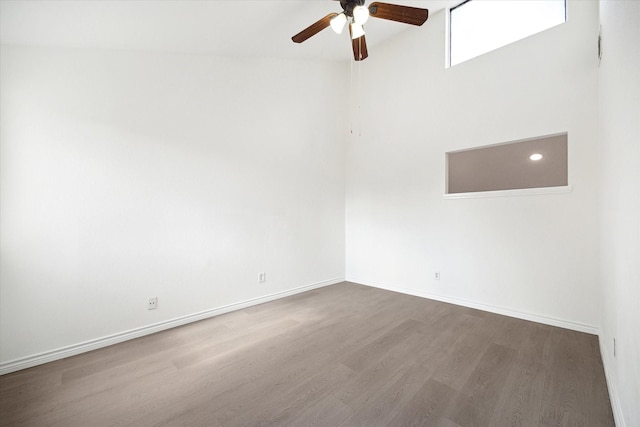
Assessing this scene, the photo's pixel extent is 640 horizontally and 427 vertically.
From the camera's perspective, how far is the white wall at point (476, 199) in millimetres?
2529

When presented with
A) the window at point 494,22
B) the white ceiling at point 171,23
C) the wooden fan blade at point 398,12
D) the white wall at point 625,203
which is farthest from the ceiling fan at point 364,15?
the window at point 494,22

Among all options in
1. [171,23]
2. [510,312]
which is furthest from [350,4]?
[510,312]

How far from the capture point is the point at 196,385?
179 centimetres

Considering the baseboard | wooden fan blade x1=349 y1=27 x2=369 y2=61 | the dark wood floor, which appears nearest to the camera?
the baseboard

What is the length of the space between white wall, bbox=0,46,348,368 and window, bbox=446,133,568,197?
2230 mm

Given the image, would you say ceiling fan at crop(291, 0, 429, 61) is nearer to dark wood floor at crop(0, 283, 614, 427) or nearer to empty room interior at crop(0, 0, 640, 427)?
empty room interior at crop(0, 0, 640, 427)

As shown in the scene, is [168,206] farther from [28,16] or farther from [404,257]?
[404,257]

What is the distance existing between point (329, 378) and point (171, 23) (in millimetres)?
3138

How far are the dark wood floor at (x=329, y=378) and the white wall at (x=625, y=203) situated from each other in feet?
1.41

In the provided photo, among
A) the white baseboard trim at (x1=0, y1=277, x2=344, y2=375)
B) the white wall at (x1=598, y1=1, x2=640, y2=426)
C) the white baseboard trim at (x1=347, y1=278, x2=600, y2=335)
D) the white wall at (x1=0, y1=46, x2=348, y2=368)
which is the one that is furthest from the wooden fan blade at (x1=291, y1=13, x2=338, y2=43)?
the white baseboard trim at (x1=347, y1=278, x2=600, y2=335)

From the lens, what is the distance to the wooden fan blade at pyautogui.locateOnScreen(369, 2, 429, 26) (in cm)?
201

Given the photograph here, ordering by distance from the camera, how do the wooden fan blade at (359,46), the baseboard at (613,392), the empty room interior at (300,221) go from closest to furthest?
the baseboard at (613,392) < the empty room interior at (300,221) < the wooden fan blade at (359,46)

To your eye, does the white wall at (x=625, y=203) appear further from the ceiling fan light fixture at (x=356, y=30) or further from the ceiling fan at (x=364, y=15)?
the ceiling fan light fixture at (x=356, y=30)

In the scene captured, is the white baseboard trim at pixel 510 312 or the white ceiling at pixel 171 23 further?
the white baseboard trim at pixel 510 312
